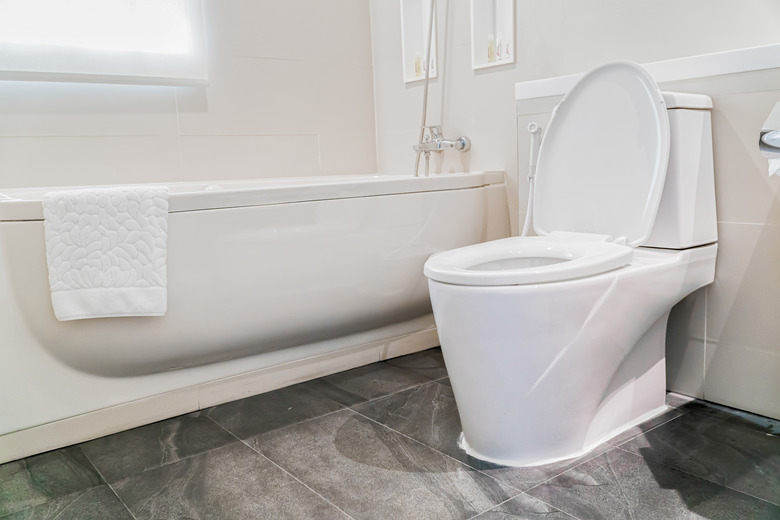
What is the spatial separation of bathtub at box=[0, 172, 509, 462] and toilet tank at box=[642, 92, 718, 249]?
2.41 ft

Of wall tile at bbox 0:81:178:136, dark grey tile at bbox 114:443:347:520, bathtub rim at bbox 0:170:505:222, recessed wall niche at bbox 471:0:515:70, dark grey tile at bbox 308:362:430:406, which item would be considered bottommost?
dark grey tile at bbox 308:362:430:406

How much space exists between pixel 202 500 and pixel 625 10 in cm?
163

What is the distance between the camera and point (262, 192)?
1.71 m

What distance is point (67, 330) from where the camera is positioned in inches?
60.5

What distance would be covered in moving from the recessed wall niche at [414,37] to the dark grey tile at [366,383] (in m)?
1.17

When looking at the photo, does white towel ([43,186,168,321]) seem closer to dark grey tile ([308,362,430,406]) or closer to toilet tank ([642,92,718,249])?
dark grey tile ([308,362,430,406])

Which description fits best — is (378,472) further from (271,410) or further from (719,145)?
(719,145)

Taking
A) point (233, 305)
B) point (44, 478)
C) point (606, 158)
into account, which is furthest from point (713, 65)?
point (44, 478)

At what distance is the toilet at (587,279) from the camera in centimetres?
130

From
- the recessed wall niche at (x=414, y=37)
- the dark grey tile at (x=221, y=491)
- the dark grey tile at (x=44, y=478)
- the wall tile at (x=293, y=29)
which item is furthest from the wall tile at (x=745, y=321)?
the wall tile at (x=293, y=29)

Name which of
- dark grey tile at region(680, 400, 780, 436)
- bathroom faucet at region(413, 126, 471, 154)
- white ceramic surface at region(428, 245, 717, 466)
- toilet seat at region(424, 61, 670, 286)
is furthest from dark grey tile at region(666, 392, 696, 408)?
bathroom faucet at region(413, 126, 471, 154)

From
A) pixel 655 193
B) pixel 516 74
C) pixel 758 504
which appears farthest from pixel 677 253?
pixel 516 74

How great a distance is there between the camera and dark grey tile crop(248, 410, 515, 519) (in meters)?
1.24

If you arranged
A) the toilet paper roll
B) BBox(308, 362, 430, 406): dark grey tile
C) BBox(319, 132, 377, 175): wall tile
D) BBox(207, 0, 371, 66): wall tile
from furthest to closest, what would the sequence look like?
BBox(319, 132, 377, 175): wall tile < BBox(207, 0, 371, 66): wall tile < BBox(308, 362, 430, 406): dark grey tile < the toilet paper roll
